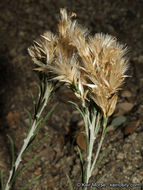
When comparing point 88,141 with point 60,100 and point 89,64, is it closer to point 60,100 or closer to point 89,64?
point 89,64

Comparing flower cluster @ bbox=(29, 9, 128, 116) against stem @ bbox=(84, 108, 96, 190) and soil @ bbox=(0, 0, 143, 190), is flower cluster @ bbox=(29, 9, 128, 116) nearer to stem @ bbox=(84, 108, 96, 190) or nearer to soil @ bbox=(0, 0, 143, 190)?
stem @ bbox=(84, 108, 96, 190)

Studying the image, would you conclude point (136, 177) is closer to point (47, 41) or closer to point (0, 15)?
point (47, 41)

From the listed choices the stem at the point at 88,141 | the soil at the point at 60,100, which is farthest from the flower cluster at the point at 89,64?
the soil at the point at 60,100

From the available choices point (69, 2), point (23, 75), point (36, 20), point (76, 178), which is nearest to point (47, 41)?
point (76, 178)

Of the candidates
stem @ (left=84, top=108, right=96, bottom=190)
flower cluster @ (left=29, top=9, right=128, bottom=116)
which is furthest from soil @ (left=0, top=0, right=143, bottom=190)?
flower cluster @ (left=29, top=9, right=128, bottom=116)

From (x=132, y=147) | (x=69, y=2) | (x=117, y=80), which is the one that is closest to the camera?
(x=117, y=80)

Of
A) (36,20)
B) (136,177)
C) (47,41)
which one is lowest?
(136,177)
